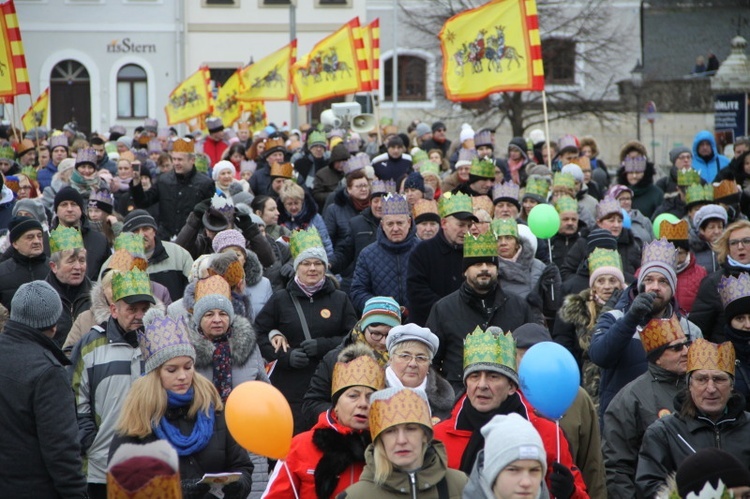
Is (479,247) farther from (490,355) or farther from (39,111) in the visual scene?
(39,111)

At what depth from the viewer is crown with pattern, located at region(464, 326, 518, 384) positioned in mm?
5719

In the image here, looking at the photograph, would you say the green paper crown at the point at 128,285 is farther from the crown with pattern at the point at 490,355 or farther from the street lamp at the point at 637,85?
the street lamp at the point at 637,85

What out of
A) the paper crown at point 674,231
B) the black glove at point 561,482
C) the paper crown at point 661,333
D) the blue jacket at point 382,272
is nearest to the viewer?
the black glove at point 561,482

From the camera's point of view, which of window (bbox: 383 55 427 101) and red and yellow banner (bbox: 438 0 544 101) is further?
window (bbox: 383 55 427 101)

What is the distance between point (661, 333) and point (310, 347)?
247 cm

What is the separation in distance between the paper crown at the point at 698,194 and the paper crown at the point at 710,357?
613cm

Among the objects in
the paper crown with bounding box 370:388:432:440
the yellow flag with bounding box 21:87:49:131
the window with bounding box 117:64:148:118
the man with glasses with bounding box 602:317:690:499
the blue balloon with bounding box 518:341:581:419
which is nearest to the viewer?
the paper crown with bounding box 370:388:432:440

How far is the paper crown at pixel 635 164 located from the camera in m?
14.2

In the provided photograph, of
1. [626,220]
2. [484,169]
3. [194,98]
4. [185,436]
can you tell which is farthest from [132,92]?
[185,436]

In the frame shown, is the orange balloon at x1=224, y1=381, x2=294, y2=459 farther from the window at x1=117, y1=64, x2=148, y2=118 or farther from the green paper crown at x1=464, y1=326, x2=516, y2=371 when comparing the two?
the window at x1=117, y1=64, x2=148, y2=118

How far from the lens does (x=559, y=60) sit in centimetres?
4050

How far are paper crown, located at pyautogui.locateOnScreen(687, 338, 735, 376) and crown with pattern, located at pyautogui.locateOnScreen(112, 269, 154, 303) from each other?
2.85 meters

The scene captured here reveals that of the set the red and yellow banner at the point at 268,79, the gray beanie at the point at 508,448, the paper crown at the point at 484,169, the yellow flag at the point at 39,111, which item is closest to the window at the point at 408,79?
the yellow flag at the point at 39,111

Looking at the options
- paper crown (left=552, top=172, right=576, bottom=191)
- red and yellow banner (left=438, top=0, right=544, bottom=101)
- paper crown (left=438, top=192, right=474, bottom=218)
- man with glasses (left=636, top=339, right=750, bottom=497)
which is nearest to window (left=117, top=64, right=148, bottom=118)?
red and yellow banner (left=438, top=0, right=544, bottom=101)
